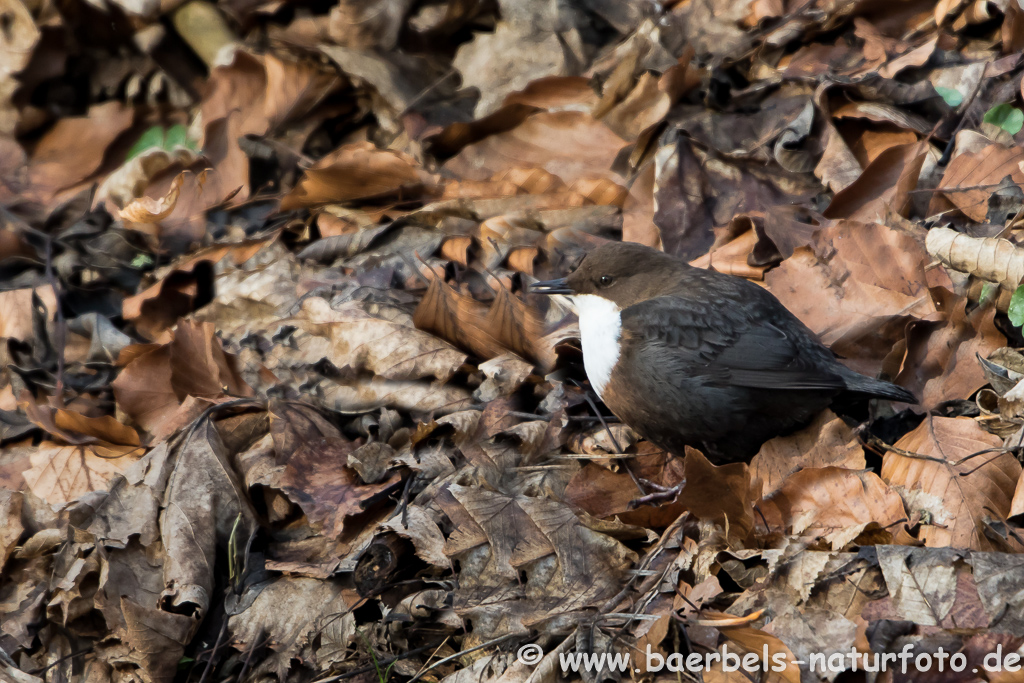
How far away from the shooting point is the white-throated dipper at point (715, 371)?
120 inches

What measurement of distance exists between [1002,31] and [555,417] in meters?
2.77

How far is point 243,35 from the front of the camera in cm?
545

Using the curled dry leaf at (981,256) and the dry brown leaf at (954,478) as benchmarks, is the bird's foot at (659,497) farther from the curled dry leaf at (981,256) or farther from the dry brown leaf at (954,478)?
the curled dry leaf at (981,256)

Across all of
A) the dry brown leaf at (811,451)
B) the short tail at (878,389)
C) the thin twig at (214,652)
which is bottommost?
the thin twig at (214,652)

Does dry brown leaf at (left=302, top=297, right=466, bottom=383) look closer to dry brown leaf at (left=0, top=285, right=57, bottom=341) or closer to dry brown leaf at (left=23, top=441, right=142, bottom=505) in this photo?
dry brown leaf at (left=23, top=441, right=142, bottom=505)

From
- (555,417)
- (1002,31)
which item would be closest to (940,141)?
(1002,31)

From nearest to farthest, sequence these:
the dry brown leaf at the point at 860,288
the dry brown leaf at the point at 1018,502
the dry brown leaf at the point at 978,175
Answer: the dry brown leaf at the point at 1018,502 < the dry brown leaf at the point at 860,288 < the dry brown leaf at the point at 978,175

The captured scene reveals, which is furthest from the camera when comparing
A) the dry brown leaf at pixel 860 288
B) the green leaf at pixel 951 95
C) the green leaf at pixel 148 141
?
the green leaf at pixel 148 141

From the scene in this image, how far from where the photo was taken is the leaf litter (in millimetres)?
2639

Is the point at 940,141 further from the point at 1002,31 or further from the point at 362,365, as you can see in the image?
the point at 362,365

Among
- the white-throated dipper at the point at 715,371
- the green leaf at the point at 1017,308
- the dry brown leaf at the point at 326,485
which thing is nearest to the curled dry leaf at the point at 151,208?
the dry brown leaf at the point at 326,485

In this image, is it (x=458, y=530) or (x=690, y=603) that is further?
(x=458, y=530)

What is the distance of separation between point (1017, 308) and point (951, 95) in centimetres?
149

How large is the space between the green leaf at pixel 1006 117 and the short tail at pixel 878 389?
1.49 metres
